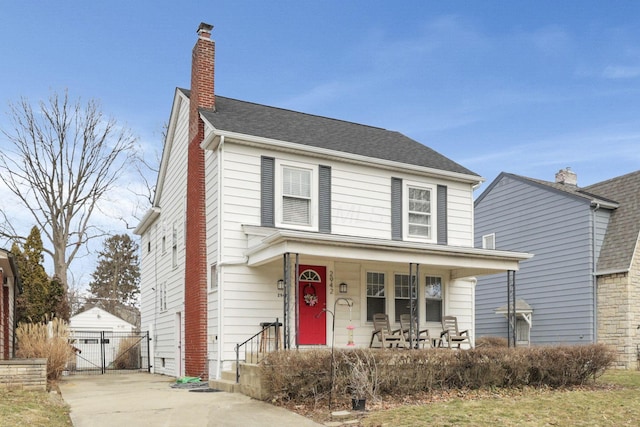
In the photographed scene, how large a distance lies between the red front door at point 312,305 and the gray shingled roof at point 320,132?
3.18m

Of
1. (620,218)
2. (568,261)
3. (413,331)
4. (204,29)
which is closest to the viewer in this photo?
(413,331)

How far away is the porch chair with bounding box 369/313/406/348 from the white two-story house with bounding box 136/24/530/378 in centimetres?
42

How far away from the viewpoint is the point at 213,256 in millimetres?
14922

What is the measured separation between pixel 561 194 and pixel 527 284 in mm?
3431

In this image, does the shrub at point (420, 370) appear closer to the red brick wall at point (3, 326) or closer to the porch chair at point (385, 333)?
the porch chair at point (385, 333)

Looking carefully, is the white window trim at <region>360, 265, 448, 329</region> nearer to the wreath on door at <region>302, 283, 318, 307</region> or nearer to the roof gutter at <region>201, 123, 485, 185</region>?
the wreath on door at <region>302, 283, 318, 307</region>

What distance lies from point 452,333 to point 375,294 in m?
2.52

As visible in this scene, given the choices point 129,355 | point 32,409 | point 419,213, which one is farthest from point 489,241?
point 32,409

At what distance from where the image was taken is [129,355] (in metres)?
25.0

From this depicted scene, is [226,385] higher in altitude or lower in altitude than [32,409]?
lower

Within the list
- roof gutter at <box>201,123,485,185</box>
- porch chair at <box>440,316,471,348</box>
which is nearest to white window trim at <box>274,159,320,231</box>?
roof gutter at <box>201,123,485,185</box>

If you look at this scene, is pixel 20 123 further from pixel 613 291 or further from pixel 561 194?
pixel 613 291

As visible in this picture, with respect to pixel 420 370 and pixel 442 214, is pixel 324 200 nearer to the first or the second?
pixel 442 214

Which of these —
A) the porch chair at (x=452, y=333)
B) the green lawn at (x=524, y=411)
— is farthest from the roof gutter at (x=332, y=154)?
the green lawn at (x=524, y=411)
